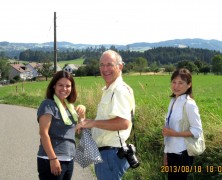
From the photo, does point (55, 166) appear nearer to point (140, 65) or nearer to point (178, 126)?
point (178, 126)

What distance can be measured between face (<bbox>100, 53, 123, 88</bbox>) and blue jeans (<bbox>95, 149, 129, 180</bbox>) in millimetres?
632

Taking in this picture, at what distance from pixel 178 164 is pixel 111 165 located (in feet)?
3.02

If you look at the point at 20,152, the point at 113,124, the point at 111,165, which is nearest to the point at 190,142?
the point at 111,165

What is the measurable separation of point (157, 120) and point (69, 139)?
3.91 m

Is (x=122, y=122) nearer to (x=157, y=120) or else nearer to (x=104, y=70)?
(x=104, y=70)

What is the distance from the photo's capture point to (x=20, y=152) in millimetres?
8375

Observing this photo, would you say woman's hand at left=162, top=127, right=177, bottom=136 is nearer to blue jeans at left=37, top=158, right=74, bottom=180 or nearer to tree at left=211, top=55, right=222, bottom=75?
blue jeans at left=37, top=158, right=74, bottom=180

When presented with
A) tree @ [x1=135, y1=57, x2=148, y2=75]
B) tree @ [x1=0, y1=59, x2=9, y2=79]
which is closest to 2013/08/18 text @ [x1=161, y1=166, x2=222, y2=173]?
tree @ [x1=135, y1=57, x2=148, y2=75]

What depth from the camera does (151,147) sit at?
664cm

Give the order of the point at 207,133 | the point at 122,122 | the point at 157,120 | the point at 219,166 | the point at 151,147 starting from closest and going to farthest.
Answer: the point at 122,122 < the point at 219,166 < the point at 207,133 < the point at 151,147 < the point at 157,120

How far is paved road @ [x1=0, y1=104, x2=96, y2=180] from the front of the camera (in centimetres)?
646

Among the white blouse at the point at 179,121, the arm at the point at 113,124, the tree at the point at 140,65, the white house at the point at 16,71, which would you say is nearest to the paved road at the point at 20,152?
the white blouse at the point at 179,121

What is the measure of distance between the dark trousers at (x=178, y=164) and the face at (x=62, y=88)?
4.29 feet

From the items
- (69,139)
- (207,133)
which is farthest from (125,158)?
(207,133)
